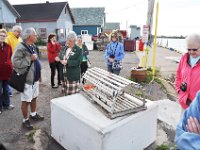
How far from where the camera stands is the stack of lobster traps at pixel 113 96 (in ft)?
10.5

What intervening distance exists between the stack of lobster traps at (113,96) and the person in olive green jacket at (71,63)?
2.35 feet

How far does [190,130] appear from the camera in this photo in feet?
6.48

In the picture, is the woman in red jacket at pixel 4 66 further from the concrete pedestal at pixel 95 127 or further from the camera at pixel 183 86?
the camera at pixel 183 86

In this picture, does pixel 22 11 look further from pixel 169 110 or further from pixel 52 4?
pixel 169 110

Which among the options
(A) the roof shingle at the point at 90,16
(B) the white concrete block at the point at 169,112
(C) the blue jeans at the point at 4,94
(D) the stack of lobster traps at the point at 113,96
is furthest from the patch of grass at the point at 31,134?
(A) the roof shingle at the point at 90,16

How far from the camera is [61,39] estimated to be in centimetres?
2764

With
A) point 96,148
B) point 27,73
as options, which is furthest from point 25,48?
point 96,148

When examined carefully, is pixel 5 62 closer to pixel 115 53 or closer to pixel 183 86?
pixel 115 53

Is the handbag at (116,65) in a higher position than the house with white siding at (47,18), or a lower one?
lower

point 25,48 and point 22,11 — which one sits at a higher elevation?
point 22,11

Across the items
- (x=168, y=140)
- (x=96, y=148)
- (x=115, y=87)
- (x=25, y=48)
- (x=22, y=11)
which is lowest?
(x=168, y=140)

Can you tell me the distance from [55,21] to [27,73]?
24.0 m

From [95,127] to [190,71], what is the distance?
144cm

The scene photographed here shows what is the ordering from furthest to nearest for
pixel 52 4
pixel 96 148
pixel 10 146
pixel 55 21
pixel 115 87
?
1. pixel 52 4
2. pixel 55 21
3. pixel 10 146
4. pixel 115 87
5. pixel 96 148
